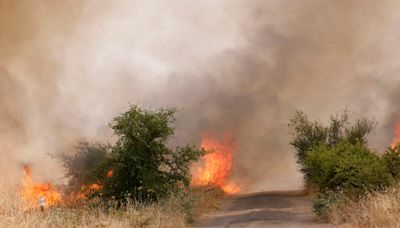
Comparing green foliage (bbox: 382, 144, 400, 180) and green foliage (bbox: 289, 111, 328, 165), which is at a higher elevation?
green foliage (bbox: 289, 111, 328, 165)

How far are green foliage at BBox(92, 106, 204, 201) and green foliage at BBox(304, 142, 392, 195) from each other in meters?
6.50

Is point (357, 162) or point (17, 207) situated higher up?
point (357, 162)

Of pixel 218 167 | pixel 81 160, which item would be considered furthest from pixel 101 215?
pixel 218 167

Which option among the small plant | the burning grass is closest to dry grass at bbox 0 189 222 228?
the burning grass

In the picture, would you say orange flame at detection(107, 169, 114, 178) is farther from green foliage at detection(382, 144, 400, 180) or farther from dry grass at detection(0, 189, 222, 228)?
green foliage at detection(382, 144, 400, 180)

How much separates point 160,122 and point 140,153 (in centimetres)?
162

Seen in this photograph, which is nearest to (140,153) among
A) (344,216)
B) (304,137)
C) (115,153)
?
(115,153)

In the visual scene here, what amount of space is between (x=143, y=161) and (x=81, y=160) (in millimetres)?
14488

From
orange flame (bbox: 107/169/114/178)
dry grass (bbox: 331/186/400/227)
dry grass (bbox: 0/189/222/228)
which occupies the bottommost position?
dry grass (bbox: 331/186/400/227)

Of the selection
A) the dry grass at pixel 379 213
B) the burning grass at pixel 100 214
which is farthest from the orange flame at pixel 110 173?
the dry grass at pixel 379 213

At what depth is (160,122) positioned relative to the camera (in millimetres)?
25984

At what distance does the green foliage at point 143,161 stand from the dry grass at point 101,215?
3.63ft

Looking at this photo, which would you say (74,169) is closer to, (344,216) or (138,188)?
(138,188)

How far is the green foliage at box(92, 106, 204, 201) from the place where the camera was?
25.5 metres
